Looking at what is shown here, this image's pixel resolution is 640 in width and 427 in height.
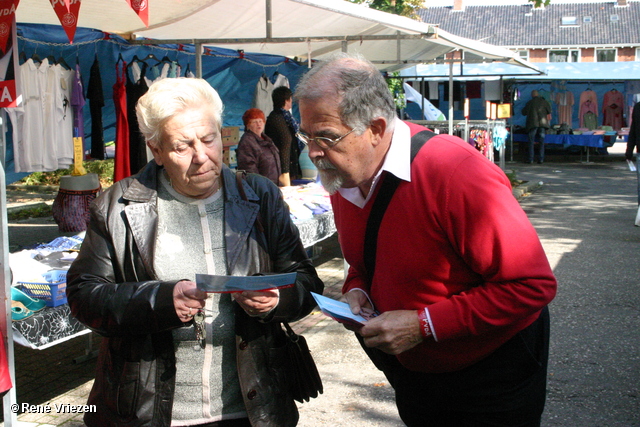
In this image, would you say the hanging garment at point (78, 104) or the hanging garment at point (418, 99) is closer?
the hanging garment at point (78, 104)

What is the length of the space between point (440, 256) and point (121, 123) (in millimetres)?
6262

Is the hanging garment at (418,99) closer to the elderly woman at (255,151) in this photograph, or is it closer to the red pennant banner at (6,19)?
the elderly woman at (255,151)

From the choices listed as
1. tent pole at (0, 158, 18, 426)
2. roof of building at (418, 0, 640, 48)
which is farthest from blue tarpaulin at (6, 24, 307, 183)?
roof of building at (418, 0, 640, 48)

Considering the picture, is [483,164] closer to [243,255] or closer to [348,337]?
[243,255]

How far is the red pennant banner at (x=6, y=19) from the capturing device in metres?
3.24

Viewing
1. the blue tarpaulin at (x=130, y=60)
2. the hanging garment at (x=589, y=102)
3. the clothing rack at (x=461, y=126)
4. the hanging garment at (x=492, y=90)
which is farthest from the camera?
the hanging garment at (x=589, y=102)

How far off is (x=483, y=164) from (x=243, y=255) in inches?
32.9

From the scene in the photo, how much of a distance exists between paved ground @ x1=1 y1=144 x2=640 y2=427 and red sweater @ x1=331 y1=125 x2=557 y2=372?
211 centimetres

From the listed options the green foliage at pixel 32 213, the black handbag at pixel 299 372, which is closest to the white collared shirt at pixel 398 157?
the black handbag at pixel 299 372

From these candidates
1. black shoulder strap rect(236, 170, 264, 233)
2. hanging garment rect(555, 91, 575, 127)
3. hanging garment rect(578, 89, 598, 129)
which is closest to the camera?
black shoulder strap rect(236, 170, 264, 233)

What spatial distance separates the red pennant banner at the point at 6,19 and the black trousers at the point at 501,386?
8.94ft

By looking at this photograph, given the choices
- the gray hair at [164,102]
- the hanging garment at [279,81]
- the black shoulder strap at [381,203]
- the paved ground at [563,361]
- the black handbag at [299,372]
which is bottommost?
the paved ground at [563,361]

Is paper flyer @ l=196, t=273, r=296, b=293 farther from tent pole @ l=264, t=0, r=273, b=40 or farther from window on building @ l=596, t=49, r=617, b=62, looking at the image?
window on building @ l=596, t=49, r=617, b=62

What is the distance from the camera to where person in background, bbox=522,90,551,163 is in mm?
22125
